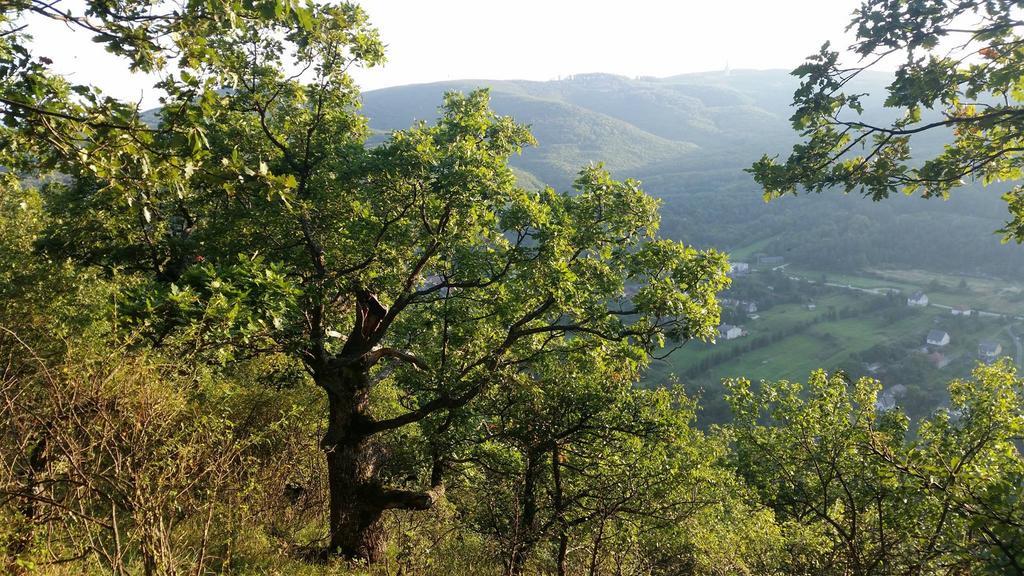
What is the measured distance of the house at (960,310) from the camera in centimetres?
12588

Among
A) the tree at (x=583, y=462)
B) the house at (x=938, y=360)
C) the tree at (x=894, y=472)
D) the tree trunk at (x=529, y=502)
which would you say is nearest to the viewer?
the tree at (x=894, y=472)

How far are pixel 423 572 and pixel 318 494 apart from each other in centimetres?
520

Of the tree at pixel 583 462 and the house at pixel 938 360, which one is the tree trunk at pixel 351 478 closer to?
the tree at pixel 583 462

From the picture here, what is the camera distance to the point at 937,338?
4587 inches

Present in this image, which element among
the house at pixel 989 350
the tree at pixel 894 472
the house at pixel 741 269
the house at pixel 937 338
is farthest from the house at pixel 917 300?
the tree at pixel 894 472

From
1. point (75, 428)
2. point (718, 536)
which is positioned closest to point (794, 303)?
point (718, 536)

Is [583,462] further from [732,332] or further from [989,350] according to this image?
[732,332]

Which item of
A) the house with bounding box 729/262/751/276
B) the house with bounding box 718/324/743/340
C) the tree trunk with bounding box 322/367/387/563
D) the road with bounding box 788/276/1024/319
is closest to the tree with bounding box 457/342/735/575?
the tree trunk with bounding box 322/367/387/563

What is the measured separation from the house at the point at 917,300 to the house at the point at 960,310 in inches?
246

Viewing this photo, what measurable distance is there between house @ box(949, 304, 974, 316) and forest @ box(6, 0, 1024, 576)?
14240 cm

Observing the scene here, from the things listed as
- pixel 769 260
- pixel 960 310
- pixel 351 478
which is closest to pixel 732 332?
pixel 960 310

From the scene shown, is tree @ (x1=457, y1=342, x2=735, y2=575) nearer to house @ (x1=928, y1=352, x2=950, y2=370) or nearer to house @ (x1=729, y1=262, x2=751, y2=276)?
house @ (x1=928, y1=352, x2=950, y2=370)

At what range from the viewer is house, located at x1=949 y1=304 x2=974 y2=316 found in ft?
413

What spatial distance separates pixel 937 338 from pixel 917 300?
24.9 meters
